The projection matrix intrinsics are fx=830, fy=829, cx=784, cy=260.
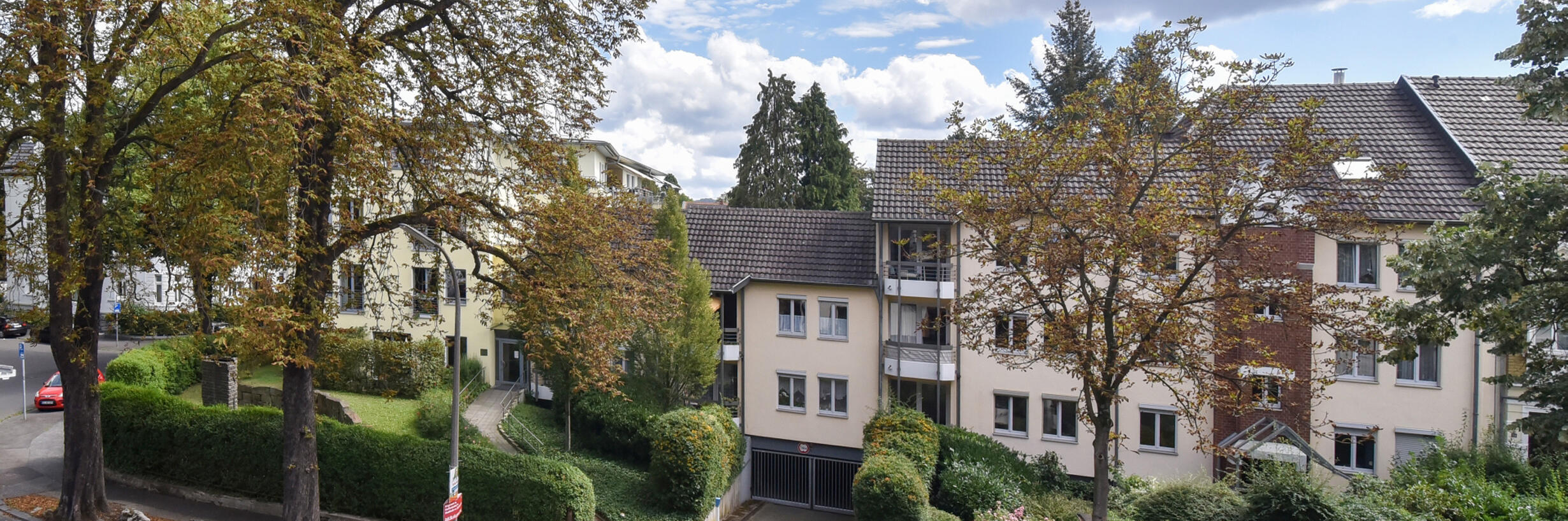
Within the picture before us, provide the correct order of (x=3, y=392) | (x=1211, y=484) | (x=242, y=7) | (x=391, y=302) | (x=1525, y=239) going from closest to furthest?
1. (x=1525, y=239)
2. (x=242, y=7)
3. (x=391, y=302)
4. (x=1211, y=484)
5. (x=3, y=392)

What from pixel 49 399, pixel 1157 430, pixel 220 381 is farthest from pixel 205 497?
pixel 1157 430

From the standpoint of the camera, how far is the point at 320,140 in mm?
13062

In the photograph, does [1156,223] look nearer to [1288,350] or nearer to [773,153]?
[1288,350]

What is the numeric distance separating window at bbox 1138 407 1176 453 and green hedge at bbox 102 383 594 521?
1519 centimetres

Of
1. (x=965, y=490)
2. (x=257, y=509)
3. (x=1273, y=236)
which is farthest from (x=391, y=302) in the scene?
(x=1273, y=236)

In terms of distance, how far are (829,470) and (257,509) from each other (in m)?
15.2

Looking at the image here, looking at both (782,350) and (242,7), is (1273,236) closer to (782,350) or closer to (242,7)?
(782,350)

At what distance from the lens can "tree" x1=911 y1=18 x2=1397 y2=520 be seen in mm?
12359

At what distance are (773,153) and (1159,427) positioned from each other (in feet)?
85.5

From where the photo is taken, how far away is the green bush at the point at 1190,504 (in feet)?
52.0

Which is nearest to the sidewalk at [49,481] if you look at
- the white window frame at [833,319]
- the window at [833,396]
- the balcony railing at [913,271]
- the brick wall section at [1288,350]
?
the window at [833,396]

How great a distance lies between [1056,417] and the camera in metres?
23.8

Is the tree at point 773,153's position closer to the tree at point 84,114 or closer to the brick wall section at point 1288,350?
the brick wall section at point 1288,350

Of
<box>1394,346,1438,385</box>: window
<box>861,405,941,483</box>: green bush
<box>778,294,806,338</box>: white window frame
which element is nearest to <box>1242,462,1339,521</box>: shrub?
<box>861,405,941,483</box>: green bush
